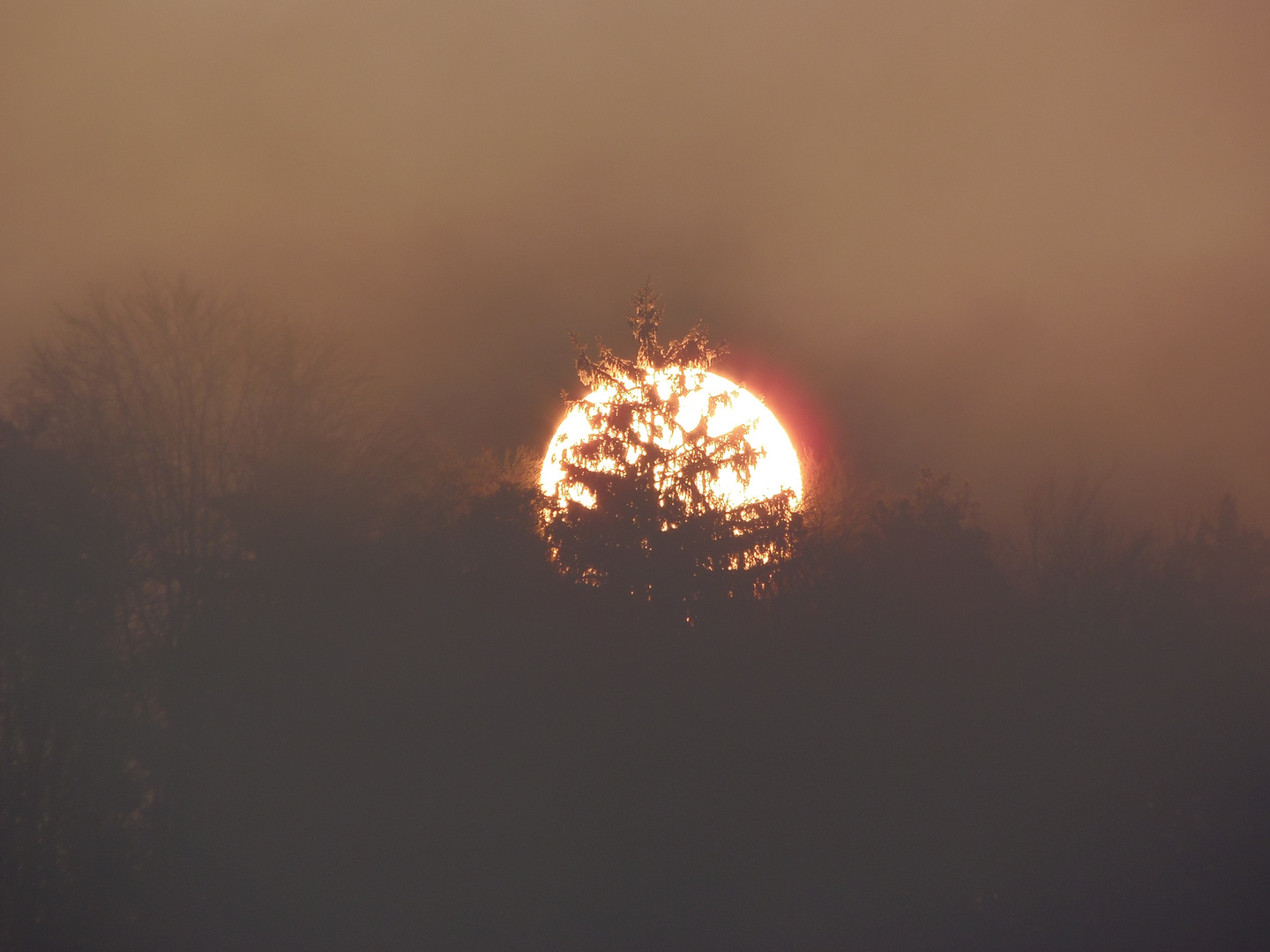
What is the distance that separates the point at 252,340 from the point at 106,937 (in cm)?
782

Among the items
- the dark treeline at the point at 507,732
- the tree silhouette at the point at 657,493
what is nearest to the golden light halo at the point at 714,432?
the tree silhouette at the point at 657,493

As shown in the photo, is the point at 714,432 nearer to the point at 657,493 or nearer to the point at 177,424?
the point at 657,493

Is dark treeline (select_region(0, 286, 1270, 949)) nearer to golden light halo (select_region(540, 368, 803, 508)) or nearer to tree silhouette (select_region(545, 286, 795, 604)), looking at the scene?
tree silhouette (select_region(545, 286, 795, 604))

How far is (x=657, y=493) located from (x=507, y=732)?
4586 millimetres

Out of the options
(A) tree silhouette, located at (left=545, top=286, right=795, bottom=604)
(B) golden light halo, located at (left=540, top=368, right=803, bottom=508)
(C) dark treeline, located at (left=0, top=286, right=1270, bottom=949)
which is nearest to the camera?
(C) dark treeline, located at (left=0, top=286, right=1270, bottom=949)

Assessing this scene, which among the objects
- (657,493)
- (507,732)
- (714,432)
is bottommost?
(507,732)

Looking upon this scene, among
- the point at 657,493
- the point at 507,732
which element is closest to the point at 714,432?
the point at 657,493

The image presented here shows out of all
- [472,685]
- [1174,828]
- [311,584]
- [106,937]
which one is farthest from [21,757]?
[1174,828]

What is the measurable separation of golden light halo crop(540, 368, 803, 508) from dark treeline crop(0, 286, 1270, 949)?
2.52m

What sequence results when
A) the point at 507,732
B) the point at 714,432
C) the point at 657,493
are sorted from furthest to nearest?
1. the point at 714,432
2. the point at 657,493
3. the point at 507,732

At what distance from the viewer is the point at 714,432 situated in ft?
57.0

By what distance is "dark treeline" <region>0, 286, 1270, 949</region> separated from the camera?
12.8 meters

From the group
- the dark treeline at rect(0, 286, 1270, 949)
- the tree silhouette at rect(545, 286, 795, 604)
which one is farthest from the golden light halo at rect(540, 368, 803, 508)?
the dark treeline at rect(0, 286, 1270, 949)

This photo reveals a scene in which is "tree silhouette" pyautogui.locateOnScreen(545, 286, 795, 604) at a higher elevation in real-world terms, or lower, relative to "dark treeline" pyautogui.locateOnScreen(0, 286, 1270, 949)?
higher
